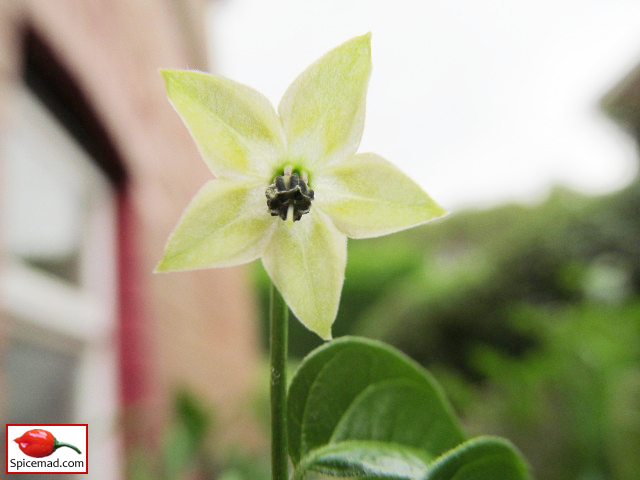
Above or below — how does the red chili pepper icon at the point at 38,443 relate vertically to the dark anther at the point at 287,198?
below

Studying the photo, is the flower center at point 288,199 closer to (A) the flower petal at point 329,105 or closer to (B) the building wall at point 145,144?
(A) the flower petal at point 329,105

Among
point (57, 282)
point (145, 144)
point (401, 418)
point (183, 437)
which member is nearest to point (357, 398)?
point (401, 418)

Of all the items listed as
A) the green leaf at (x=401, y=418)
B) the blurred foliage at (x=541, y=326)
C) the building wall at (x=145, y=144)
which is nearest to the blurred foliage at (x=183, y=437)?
the building wall at (x=145, y=144)

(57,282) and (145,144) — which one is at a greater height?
(145,144)

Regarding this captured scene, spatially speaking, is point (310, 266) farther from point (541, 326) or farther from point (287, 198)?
point (541, 326)

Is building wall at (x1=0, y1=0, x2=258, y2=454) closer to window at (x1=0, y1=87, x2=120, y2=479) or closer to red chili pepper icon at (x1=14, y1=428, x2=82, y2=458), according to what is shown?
window at (x1=0, y1=87, x2=120, y2=479)

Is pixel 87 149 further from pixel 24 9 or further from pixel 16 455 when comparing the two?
pixel 16 455

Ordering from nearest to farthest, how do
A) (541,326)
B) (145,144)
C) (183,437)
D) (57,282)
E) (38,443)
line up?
(38,443)
(183,437)
(57,282)
(145,144)
(541,326)
